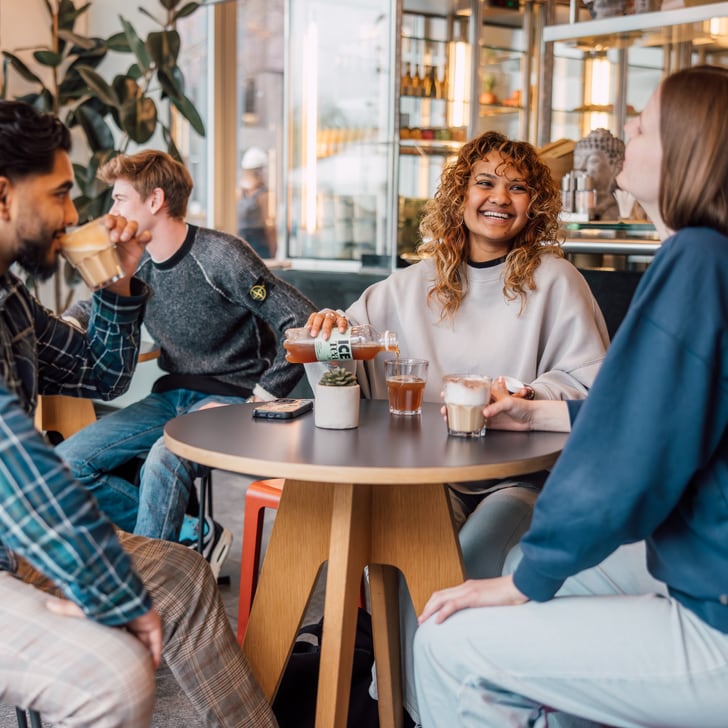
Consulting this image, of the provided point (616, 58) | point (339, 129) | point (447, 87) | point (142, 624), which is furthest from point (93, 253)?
point (616, 58)

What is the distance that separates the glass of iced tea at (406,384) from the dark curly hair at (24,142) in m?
0.82

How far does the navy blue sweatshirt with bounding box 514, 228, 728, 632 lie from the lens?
49.6 inches

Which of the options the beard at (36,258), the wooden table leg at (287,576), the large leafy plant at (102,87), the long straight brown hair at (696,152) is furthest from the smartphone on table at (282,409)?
the large leafy plant at (102,87)

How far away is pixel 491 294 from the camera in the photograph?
2.35 meters

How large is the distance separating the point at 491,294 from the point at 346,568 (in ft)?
2.64

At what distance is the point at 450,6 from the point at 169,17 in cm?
175

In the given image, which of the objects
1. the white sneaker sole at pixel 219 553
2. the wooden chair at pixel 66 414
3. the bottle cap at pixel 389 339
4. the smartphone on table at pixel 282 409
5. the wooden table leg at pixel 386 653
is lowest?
the white sneaker sole at pixel 219 553

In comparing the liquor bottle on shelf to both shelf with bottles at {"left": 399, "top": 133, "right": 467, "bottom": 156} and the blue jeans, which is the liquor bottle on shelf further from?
the blue jeans

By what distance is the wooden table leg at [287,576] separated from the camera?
2.04m

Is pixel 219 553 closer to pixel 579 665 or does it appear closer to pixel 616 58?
pixel 579 665

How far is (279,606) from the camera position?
2064mm

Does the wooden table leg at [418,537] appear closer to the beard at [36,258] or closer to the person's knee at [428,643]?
the person's knee at [428,643]

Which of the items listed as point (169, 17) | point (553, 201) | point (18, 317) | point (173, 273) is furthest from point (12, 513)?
point (169, 17)

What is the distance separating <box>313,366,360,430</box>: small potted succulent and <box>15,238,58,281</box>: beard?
596 mm
